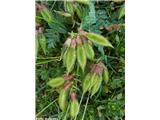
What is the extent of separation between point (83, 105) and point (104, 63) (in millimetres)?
141

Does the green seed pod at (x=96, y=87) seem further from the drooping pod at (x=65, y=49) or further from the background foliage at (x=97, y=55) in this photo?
the drooping pod at (x=65, y=49)

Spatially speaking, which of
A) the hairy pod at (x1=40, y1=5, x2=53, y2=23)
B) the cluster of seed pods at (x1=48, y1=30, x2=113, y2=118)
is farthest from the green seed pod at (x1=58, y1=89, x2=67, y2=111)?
the hairy pod at (x1=40, y1=5, x2=53, y2=23)

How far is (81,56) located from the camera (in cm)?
126

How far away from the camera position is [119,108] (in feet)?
4.15

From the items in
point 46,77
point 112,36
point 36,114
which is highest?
point 112,36

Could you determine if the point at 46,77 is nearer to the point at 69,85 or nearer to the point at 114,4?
the point at 69,85

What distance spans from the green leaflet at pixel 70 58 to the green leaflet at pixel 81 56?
0.05 ft

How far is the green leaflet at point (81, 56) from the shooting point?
1254 mm

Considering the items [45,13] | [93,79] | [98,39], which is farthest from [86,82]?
[45,13]

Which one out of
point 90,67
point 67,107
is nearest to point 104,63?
point 90,67

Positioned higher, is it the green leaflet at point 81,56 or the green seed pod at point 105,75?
the green leaflet at point 81,56

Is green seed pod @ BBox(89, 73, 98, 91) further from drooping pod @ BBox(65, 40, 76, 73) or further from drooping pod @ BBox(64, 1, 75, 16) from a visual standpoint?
drooping pod @ BBox(64, 1, 75, 16)

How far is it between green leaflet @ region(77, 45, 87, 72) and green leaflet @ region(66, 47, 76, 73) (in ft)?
0.05

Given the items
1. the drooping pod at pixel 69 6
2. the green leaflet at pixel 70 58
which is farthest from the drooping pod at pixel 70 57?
the drooping pod at pixel 69 6
